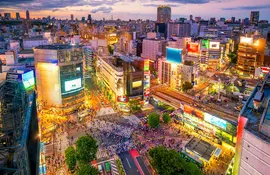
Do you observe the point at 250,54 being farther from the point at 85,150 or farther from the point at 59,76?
the point at 85,150

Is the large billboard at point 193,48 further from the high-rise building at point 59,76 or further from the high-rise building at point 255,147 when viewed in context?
the high-rise building at point 255,147

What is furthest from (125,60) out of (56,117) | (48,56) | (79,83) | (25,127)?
(25,127)

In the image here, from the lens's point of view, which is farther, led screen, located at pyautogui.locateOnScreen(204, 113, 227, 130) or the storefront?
led screen, located at pyautogui.locateOnScreen(204, 113, 227, 130)

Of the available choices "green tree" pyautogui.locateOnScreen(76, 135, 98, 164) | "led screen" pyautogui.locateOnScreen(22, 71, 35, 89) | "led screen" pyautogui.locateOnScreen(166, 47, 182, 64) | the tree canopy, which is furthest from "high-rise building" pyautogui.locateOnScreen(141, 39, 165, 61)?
the tree canopy

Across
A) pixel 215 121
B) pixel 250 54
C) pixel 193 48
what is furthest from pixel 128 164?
pixel 250 54

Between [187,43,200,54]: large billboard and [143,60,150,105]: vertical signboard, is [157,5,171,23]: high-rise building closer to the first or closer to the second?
[187,43,200,54]: large billboard

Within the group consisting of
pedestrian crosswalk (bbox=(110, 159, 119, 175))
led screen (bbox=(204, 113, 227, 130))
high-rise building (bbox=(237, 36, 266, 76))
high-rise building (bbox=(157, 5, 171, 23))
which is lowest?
pedestrian crosswalk (bbox=(110, 159, 119, 175))

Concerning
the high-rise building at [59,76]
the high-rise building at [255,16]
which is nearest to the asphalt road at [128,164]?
the high-rise building at [59,76]

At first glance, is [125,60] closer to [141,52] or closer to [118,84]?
[118,84]
